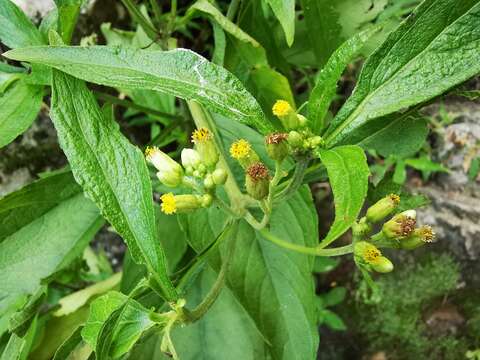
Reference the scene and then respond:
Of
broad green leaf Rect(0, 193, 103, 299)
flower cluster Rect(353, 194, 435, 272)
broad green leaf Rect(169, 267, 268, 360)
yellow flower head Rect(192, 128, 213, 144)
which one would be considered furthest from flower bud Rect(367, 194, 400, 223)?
broad green leaf Rect(0, 193, 103, 299)

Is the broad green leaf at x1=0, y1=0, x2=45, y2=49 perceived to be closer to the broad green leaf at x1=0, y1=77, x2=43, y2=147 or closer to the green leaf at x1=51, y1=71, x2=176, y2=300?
the broad green leaf at x1=0, y1=77, x2=43, y2=147

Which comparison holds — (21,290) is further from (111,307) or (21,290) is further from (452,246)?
(452,246)

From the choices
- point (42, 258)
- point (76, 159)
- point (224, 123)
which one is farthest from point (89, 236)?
point (76, 159)

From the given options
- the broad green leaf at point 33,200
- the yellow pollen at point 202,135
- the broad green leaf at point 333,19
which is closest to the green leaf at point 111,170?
the yellow pollen at point 202,135

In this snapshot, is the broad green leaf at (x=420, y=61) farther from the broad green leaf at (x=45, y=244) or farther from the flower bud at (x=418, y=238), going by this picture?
the broad green leaf at (x=45, y=244)

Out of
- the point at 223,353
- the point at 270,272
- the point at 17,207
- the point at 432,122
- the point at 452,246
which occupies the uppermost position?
the point at 17,207
